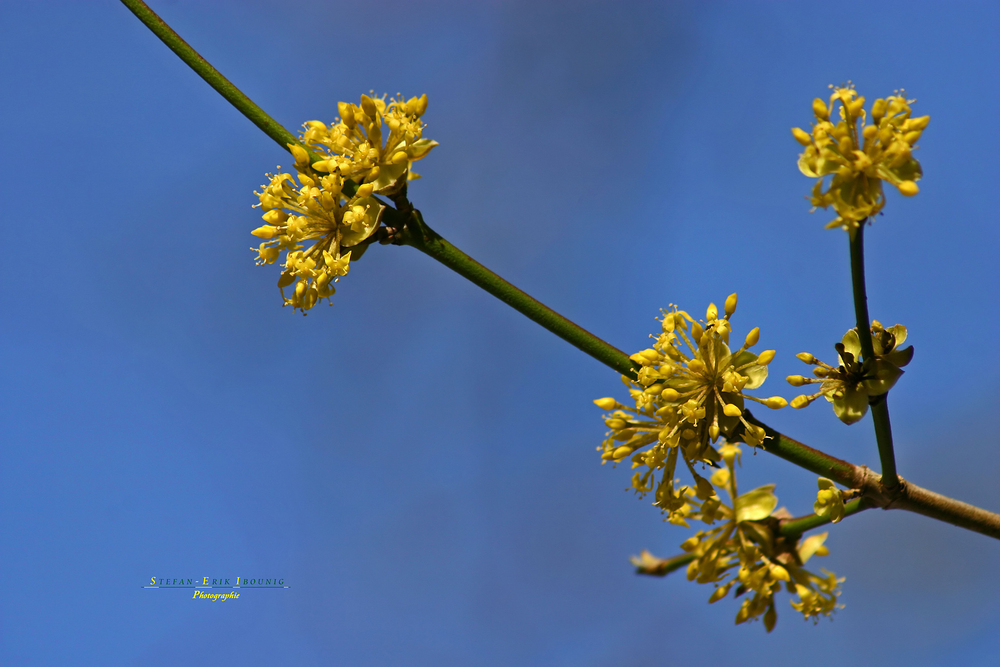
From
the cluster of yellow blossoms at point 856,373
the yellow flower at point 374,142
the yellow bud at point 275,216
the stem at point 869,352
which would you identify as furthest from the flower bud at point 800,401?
the yellow bud at point 275,216

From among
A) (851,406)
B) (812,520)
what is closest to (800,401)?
(851,406)

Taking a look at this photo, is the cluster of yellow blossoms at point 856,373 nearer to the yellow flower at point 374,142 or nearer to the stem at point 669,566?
the stem at point 669,566

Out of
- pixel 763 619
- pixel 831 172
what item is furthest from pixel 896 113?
pixel 763 619

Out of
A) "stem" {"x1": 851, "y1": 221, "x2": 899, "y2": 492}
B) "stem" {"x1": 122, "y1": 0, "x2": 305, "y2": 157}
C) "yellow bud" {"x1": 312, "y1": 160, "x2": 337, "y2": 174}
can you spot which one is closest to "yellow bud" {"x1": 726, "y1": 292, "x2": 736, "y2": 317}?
"stem" {"x1": 851, "y1": 221, "x2": 899, "y2": 492}

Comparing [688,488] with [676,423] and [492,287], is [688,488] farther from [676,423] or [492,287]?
[492,287]

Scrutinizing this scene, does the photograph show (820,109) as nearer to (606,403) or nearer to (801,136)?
(801,136)

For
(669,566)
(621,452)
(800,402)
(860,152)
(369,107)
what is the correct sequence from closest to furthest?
1. (860,152)
2. (800,402)
3. (369,107)
4. (621,452)
5. (669,566)

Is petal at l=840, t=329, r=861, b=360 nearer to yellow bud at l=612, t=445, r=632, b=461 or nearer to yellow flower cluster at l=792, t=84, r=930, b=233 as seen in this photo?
yellow flower cluster at l=792, t=84, r=930, b=233
